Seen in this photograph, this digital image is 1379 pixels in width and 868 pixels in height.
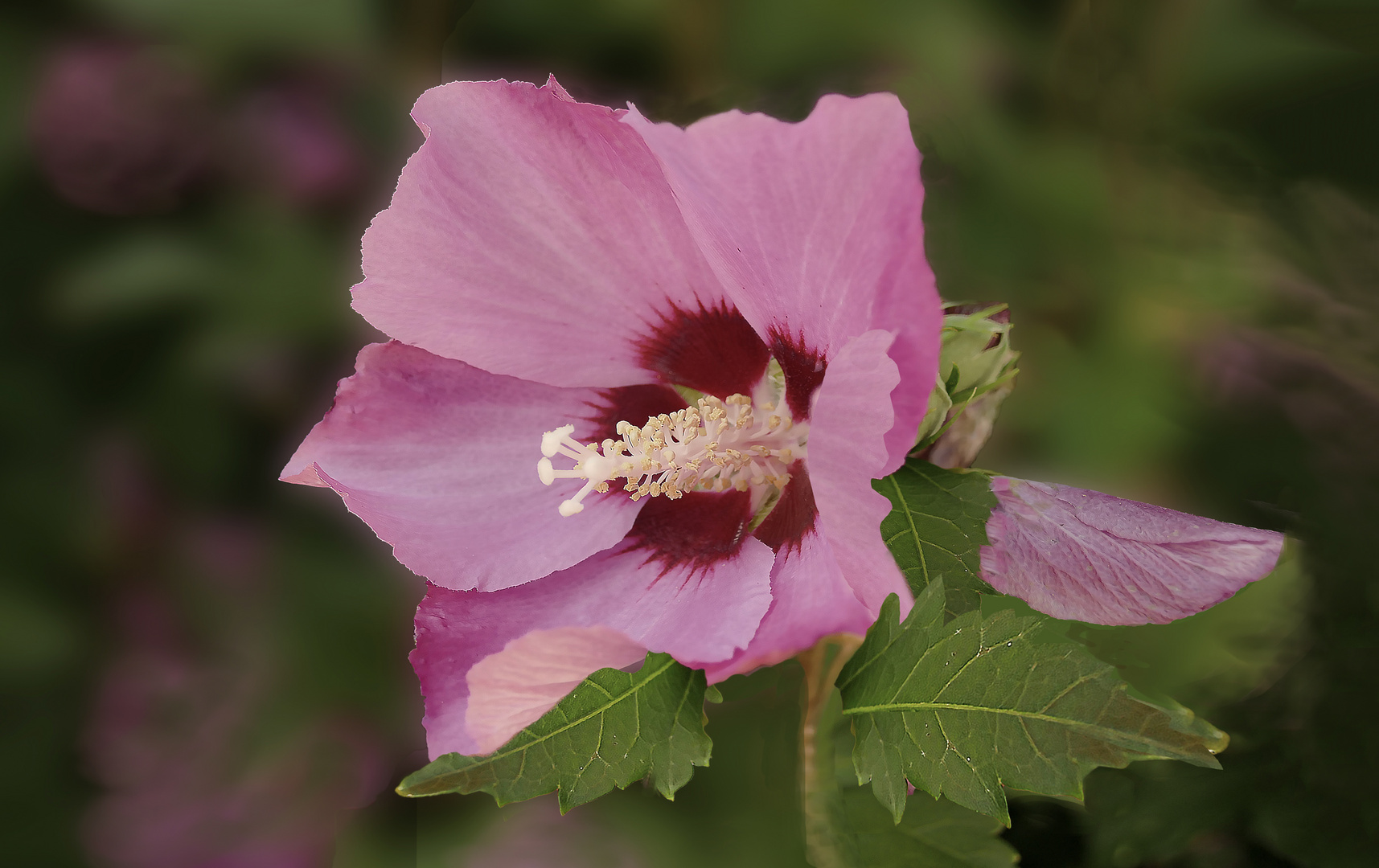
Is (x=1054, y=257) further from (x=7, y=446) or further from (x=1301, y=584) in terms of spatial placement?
(x=7, y=446)

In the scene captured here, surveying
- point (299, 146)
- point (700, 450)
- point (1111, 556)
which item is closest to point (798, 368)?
point (700, 450)

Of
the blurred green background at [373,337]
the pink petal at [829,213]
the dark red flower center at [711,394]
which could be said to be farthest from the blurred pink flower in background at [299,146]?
the pink petal at [829,213]

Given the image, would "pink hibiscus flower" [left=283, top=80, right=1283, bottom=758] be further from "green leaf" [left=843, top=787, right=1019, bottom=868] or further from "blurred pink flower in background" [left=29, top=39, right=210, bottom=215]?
"blurred pink flower in background" [left=29, top=39, right=210, bottom=215]

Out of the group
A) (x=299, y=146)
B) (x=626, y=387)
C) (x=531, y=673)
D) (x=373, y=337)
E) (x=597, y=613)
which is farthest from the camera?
(x=299, y=146)

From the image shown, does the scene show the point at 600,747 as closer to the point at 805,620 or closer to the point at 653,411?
the point at 805,620

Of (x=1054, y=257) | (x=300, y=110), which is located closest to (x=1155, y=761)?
(x=1054, y=257)
